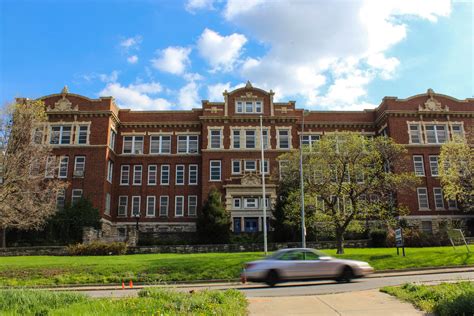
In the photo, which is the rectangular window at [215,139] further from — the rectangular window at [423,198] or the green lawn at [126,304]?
the green lawn at [126,304]

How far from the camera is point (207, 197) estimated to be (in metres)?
45.8

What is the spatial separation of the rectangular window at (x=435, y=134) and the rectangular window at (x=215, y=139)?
75.9 ft

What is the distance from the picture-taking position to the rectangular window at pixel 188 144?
51.5 metres

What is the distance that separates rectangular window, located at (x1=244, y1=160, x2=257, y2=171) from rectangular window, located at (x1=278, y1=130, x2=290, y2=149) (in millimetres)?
3526

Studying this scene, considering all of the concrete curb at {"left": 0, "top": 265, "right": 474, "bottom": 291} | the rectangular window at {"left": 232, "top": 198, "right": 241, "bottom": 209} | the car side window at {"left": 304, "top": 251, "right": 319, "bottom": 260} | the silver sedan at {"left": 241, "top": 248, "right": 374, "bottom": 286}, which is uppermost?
the rectangular window at {"left": 232, "top": 198, "right": 241, "bottom": 209}

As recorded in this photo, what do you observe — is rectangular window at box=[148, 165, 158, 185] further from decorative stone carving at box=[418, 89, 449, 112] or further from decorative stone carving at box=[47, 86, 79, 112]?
decorative stone carving at box=[418, 89, 449, 112]

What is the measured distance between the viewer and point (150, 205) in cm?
5006

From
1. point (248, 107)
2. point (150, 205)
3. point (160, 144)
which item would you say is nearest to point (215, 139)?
point (248, 107)

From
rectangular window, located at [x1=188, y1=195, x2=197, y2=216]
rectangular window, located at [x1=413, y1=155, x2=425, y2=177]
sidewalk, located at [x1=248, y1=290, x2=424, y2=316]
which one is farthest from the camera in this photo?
rectangular window, located at [x1=188, y1=195, x2=197, y2=216]

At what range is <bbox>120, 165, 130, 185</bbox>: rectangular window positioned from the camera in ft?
166

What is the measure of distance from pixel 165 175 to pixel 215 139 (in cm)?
730

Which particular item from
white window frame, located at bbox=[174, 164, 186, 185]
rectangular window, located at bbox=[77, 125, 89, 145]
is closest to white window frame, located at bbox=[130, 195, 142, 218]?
white window frame, located at bbox=[174, 164, 186, 185]

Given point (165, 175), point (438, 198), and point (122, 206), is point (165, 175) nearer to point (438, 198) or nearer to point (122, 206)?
point (122, 206)

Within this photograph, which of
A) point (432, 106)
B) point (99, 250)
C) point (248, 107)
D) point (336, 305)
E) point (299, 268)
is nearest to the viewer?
point (336, 305)
